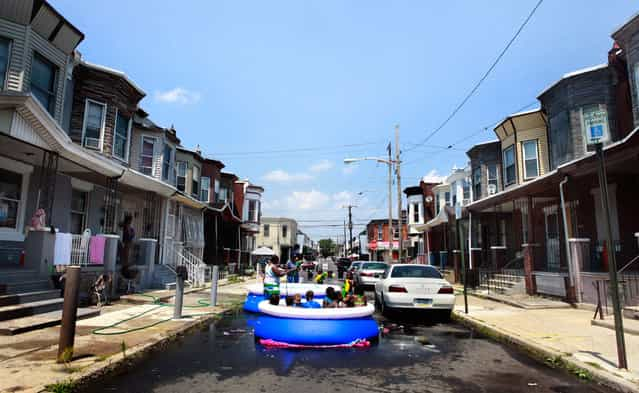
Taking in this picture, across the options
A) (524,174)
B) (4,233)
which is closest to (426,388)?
(4,233)

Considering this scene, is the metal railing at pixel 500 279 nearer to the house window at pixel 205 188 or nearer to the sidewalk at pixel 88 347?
the sidewalk at pixel 88 347

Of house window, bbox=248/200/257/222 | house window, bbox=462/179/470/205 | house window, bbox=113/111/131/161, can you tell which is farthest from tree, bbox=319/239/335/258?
house window, bbox=113/111/131/161

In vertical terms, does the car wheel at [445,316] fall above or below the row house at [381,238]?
below

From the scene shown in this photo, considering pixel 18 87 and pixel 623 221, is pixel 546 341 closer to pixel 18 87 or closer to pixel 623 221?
pixel 623 221

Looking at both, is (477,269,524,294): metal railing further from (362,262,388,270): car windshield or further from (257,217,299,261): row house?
(257,217,299,261): row house

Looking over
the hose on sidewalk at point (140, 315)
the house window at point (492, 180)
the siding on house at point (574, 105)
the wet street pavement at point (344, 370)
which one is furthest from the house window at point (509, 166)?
the hose on sidewalk at point (140, 315)

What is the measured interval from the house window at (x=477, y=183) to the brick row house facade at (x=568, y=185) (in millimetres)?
499

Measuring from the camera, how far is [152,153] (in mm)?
21812

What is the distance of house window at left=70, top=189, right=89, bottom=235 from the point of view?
1487 centimetres

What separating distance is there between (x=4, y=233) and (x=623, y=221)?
19233 millimetres

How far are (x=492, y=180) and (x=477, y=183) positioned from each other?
5.04 feet

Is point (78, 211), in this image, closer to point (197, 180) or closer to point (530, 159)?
point (197, 180)

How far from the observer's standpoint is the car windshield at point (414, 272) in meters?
11.8

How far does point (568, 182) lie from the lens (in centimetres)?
1389
